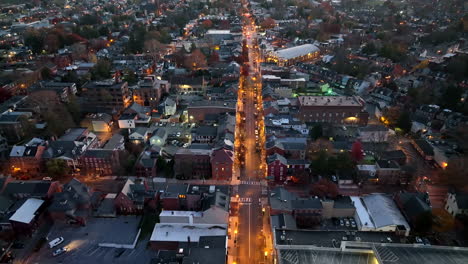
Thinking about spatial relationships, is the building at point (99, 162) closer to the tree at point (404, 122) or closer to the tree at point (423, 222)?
the tree at point (423, 222)

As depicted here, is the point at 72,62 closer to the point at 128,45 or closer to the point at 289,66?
the point at 128,45

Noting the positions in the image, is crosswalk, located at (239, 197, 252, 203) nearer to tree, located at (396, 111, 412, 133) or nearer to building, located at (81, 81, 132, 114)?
tree, located at (396, 111, 412, 133)

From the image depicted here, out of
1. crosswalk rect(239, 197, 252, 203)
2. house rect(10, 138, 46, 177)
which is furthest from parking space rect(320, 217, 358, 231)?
house rect(10, 138, 46, 177)

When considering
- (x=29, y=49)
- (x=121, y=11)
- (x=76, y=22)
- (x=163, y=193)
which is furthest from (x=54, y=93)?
(x=121, y=11)

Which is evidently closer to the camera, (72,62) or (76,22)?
(72,62)

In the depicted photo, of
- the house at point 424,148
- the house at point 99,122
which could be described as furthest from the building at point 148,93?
the house at point 424,148

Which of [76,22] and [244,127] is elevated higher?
[76,22]
